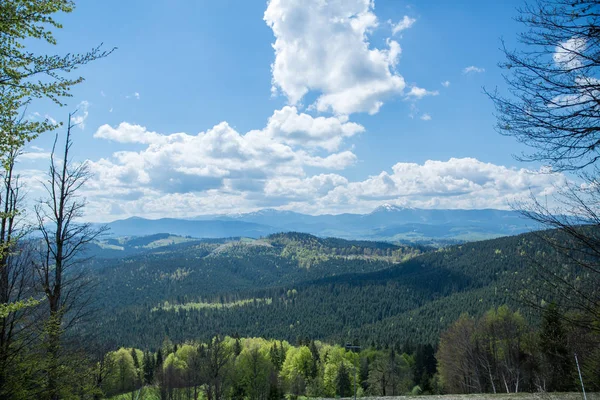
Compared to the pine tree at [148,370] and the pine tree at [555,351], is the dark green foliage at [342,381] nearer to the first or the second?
the pine tree at [555,351]

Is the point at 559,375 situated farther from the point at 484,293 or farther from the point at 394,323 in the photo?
the point at 484,293

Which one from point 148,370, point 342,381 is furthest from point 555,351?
point 148,370

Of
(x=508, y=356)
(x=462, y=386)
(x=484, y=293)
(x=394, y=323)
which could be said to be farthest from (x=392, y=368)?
(x=484, y=293)

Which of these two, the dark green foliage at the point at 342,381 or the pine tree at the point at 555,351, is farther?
the dark green foliage at the point at 342,381

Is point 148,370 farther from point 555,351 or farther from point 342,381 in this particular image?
point 555,351

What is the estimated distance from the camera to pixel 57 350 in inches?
442

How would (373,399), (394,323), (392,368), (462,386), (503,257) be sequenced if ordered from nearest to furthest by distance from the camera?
(373,399) < (462,386) < (392,368) < (394,323) < (503,257)

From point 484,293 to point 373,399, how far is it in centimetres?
15361

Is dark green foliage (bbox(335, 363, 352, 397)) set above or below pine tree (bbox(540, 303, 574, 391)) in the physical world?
below

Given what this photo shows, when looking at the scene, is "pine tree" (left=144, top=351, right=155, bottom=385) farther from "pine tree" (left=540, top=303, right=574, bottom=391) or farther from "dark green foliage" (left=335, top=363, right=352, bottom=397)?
"pine tree" (left=540, top=303, right=574, bottom=391)

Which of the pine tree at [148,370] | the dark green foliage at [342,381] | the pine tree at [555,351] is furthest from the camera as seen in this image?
the pine tree at [148,370]

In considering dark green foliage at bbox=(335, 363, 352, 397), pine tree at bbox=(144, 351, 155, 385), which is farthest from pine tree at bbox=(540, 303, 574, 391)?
pine tree at bbox=(144, 351, 155, 385)

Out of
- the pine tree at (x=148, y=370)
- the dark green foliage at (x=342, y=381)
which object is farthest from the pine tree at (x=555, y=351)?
the pine tree at (x=148, y=370)

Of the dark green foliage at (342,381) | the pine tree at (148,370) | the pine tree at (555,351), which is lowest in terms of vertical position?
the pine tree at (148,370)
